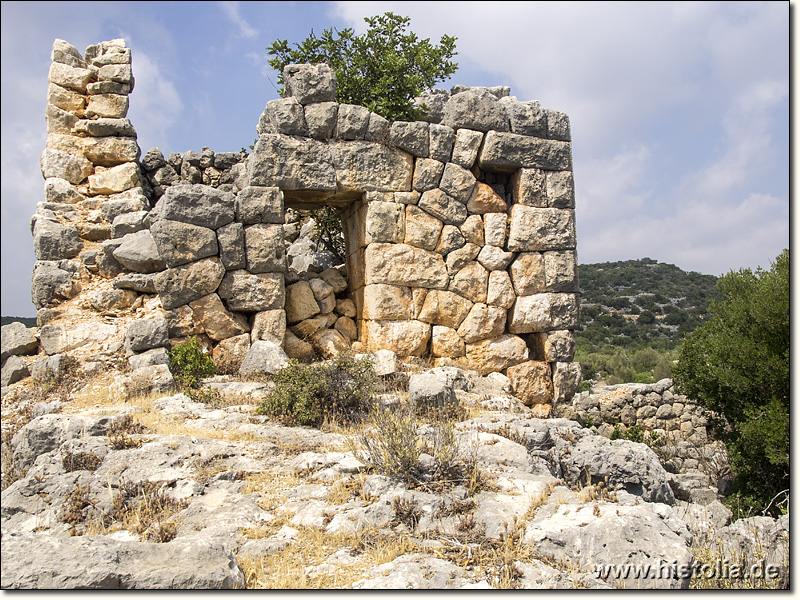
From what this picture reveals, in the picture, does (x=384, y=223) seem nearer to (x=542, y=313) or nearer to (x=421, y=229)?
(x=421, y=229)

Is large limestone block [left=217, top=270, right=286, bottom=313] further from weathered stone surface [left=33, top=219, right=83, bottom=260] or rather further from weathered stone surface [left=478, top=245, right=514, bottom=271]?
weathered stone surface [left=478, top=245, right=514, bottom=271]

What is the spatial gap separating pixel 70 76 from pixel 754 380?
12601 mm

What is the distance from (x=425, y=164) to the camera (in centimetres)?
981

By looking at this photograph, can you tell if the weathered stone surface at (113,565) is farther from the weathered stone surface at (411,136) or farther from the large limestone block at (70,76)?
the large limestone block at (70,76)

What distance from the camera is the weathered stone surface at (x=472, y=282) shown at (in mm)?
9914

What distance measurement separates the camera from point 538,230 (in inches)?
397

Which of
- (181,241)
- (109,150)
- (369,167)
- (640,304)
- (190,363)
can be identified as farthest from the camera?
(640,304)

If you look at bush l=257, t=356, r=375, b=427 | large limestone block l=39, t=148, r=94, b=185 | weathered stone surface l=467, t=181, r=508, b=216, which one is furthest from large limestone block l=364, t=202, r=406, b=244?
large limestone block l=39, t=148, r=94, b=185

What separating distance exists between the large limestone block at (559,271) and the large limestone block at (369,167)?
8.81 feet

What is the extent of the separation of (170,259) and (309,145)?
8.85ft

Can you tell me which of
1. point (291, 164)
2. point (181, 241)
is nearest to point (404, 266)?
point (291, 164)

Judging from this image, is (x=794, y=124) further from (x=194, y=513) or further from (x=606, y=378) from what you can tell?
(x=606, y=378)

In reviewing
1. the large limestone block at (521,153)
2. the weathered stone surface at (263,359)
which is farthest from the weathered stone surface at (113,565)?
the large limestone block at (521,153)

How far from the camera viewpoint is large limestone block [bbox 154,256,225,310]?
339 inches
